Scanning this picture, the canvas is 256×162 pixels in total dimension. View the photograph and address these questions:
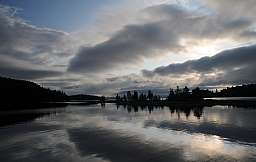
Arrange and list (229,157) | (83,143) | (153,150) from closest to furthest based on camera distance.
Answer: (229,157) < (153,150) < (83,143)

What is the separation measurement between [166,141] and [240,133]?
1049cm

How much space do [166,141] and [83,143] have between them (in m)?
9.28

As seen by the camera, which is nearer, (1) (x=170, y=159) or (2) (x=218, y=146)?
(1) (x=170, y=159)

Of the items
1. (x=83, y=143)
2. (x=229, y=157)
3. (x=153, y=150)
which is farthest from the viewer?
(x=83, y=143)

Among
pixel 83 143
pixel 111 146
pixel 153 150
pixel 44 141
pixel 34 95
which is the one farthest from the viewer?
pixel 34 95

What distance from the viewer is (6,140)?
1309 inches

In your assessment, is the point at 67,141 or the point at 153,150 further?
the point at 67,141

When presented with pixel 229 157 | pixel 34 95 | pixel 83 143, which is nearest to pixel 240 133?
pixel 229 157

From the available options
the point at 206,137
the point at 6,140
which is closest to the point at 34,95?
the point at 6,140

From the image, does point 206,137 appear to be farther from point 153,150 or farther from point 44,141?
point 44,141

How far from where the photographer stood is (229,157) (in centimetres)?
2120

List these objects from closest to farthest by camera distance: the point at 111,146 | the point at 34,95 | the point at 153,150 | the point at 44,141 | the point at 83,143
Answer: the point at 153,150 → the point at 111,146 → the point at 83,143 → the point at 44,141 → the point at 34,95

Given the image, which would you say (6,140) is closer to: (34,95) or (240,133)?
(240,133)

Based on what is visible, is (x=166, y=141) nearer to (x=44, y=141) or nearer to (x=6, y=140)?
(x=44, y=141)
